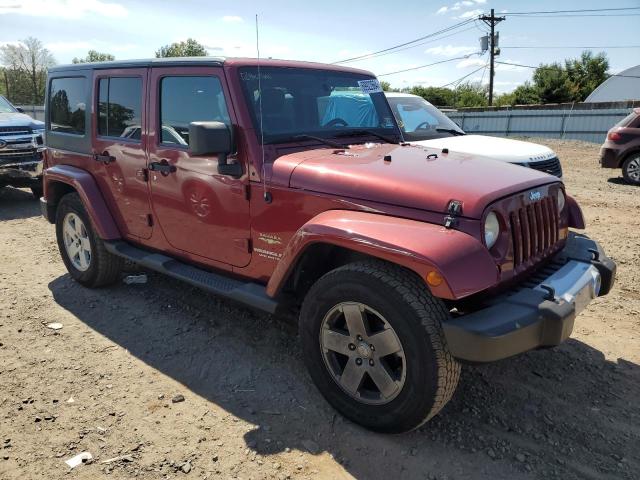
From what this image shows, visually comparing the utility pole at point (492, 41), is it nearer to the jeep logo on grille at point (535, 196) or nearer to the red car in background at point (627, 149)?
the red car in background at point (627, 149)

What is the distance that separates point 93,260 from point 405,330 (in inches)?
131

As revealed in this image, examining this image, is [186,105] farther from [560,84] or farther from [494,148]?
[560,84]

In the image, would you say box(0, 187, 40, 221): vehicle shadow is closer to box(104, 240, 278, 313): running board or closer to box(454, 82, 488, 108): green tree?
box(104, 240, 278, 313): running board

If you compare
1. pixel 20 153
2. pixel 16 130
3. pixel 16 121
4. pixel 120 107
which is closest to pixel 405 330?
pixel 120 107

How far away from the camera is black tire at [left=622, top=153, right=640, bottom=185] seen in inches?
411

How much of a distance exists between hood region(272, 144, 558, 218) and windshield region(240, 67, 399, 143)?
0.28 m

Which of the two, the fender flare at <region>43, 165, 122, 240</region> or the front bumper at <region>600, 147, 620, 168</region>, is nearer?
the fender flare at <region>43, 165, 122, 240</region>

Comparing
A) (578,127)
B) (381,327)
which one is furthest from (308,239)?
(578,127)

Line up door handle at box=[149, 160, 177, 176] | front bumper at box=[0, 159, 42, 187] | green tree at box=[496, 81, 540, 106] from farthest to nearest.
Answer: green tree at box=[496, 81, 540, 106], front bumper at box=[0, 159, 42, 187], door handle at box=[149, 160, 177, 176]

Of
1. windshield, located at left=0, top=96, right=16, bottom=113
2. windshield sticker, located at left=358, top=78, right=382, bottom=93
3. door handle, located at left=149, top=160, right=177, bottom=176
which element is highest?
windshield, located at left=0, top=96, right=16, bottom=113

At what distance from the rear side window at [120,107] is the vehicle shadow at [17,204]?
181 inches

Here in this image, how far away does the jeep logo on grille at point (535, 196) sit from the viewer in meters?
2.85

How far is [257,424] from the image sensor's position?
2.90 m

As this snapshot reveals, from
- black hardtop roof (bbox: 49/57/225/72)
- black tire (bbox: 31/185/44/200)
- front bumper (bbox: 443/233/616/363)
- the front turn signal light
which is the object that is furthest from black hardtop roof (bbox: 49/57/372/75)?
black tire (bbox: 31/185/44/200)
